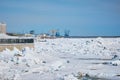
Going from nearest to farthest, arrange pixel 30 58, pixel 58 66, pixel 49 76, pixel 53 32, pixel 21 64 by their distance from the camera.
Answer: pixel 49 76
pixel 58 66
pixel 21 64
pixel 30 58
pixel 53 32

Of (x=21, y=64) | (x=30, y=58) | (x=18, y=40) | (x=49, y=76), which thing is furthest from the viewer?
(x=18, y=40)

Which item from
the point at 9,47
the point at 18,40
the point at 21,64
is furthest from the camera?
the point at 18,40

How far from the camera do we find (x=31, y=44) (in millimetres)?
52156

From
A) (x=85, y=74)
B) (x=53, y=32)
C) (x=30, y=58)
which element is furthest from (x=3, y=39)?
(x=53, y=32)

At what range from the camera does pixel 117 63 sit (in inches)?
1232

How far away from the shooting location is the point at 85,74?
23625 millimetres

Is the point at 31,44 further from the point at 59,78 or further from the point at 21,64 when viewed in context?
the point at 59,78

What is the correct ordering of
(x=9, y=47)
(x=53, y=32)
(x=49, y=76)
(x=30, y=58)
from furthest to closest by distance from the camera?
(x=53, y=32)
(x=9, y=47)
(x=30, y=58)
(x=49, y=76)

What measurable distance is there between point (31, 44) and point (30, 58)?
2019 centimetres

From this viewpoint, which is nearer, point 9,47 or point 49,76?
point 49,76

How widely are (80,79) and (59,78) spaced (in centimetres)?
138

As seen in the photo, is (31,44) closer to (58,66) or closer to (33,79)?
(58,66)

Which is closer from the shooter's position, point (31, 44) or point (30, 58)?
point (30, 58)

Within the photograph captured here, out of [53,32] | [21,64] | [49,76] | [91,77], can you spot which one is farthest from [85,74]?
[53,32]
